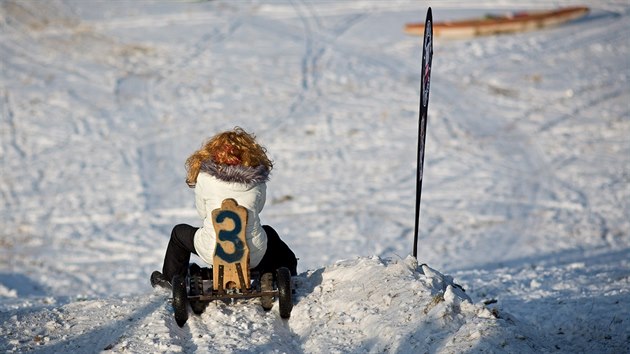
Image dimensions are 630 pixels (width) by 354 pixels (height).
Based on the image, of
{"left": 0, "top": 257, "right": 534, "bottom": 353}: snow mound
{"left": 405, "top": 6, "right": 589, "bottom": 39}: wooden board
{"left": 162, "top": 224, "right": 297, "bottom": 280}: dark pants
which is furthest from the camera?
{"left": 405, "top": 6, "right": 589, "bottom": 39}: wooden board

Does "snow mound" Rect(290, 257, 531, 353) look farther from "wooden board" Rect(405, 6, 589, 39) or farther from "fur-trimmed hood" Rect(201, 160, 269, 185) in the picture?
"wooden board" Rect(405, 6, 589, 39)

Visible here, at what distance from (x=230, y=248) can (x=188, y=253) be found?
2.36ft

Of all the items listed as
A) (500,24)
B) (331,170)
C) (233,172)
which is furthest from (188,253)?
(500,24)

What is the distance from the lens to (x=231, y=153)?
607cm

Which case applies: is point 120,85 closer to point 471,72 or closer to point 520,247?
point 471,72

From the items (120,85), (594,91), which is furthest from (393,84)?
(120,85)

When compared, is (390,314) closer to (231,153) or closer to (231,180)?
(231,180)

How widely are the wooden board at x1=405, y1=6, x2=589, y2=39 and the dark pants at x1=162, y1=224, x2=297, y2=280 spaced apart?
49.9ft

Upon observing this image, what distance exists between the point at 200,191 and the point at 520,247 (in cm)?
699

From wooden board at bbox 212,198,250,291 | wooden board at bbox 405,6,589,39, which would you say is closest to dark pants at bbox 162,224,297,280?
wooden board at bbox 212,198,250,291

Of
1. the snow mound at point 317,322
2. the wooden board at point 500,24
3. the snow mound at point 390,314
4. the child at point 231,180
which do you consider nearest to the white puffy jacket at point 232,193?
the child at point 231,180

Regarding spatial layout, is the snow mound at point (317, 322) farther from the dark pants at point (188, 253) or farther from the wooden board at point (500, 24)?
the wooden board at point (500, 24)

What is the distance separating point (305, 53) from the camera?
20.4 metres

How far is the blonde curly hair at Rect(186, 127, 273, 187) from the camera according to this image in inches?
239
